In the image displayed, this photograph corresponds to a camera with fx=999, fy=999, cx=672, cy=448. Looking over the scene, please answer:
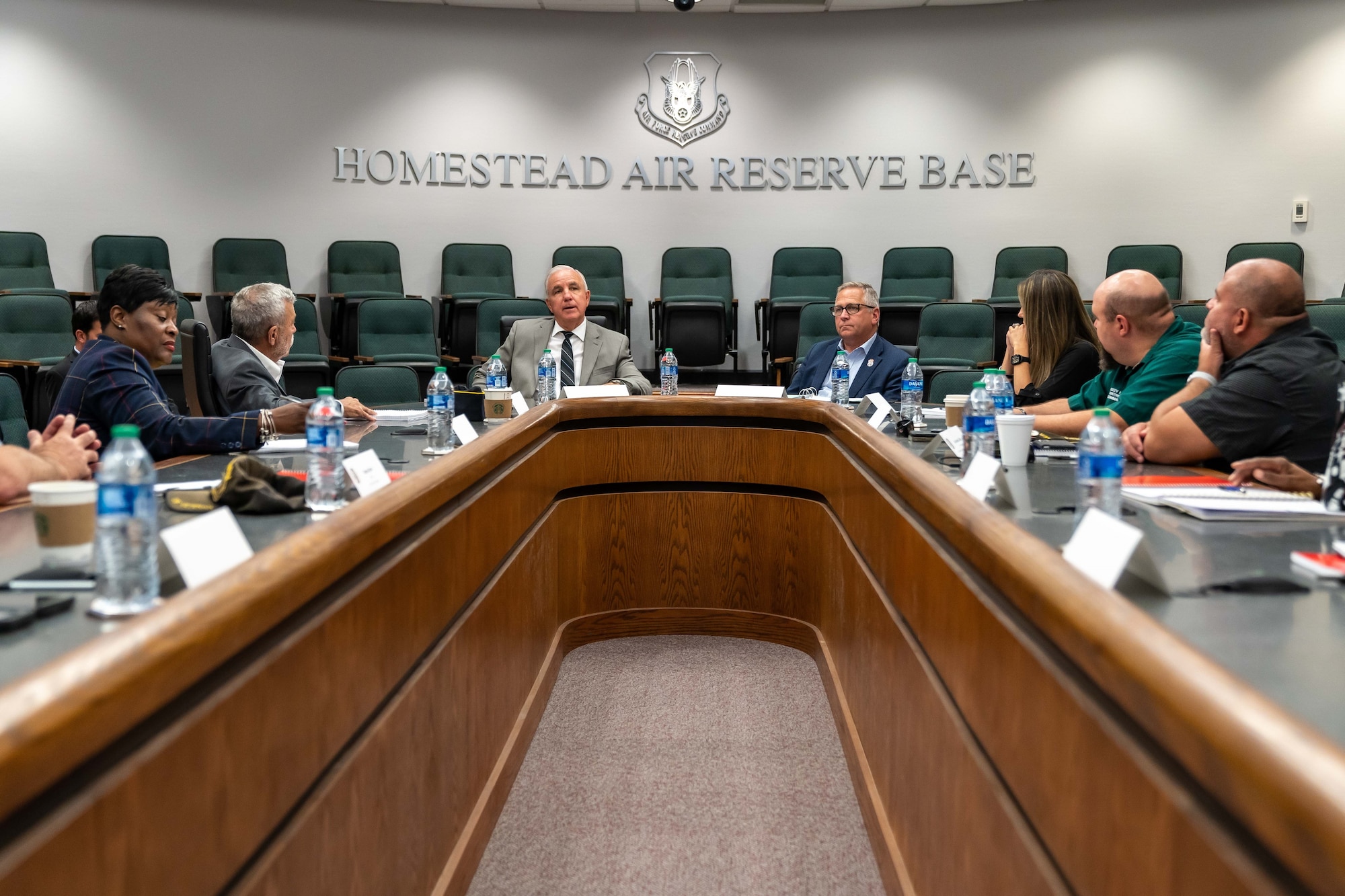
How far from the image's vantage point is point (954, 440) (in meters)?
2.03

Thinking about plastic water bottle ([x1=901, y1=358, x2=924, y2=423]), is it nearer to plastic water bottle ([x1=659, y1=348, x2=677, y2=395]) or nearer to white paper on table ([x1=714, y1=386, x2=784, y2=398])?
white paper on table ([x1=714, y1=386, x2=784, y2=398])

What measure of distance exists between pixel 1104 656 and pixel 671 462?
95.4 inches

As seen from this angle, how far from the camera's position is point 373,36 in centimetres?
713

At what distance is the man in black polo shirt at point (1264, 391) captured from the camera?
195cm

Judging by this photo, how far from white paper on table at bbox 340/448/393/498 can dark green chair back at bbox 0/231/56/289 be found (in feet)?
19.1

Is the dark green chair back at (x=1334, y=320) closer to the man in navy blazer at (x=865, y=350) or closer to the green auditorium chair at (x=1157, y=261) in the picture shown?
the green auditorium chair at (x=1157, y=261)

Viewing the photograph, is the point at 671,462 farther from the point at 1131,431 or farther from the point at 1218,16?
the point at 1218,16

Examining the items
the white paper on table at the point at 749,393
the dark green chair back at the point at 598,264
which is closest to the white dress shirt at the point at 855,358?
the white paper on table at the point at 749,393

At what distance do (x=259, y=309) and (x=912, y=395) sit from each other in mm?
1947

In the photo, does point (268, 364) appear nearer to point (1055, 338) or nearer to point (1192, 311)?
point (1055, 338)

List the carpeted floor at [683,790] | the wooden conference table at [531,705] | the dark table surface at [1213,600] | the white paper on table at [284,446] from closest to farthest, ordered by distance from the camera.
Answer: the wooden conference table at [531,705] → the dark table surface at [1213,600] → the carpeted floor at [683,790] → the white paper on table at [284,446]

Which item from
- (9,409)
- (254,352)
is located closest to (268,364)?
(254,352)

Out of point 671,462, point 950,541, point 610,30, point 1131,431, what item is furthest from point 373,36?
point 950,541

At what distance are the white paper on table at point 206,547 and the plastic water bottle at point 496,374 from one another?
2.20 metres
